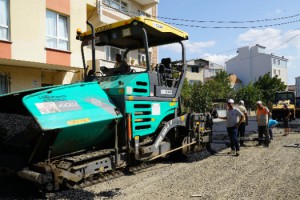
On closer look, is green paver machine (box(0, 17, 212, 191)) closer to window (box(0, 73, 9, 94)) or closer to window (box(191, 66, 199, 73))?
window (box(0, 73, 9, 94))

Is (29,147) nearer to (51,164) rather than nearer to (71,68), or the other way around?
(51,164)

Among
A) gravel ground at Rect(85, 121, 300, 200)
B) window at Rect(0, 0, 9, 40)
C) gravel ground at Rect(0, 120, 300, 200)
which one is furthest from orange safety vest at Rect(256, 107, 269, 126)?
window at Rect(0, 0, 9, 40)

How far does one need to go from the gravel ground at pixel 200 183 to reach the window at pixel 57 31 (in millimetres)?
9391

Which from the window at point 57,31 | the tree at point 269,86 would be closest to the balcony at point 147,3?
the window at point 57,31

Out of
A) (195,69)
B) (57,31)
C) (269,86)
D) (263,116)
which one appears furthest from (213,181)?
(195,69)

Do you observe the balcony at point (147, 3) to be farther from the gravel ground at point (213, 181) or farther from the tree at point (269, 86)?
the tree at point (269, 86)

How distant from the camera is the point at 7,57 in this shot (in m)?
11.8

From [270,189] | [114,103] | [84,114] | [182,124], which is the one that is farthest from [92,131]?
[270,189]

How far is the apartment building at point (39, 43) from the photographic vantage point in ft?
39.9

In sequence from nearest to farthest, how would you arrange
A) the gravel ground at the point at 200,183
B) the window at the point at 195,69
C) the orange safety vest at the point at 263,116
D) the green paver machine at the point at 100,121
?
the green paver machine at the point at 100,121, the gravel ground at the point at 200,183, the orange safety vest at the point at 263,116, the window at the point at 195,69

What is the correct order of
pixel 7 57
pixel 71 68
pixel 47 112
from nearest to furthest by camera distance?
pixel 47 112 < pixel 7 57 < pixel 71 68

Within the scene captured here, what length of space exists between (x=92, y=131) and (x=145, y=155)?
138cm

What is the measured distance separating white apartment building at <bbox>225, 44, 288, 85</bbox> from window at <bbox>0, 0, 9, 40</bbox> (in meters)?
54.3

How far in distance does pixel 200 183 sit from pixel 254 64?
5887 centimetres
